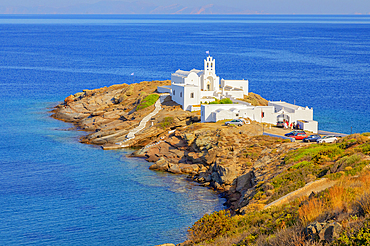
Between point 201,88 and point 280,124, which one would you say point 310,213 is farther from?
point 201,88

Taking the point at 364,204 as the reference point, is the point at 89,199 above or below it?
below

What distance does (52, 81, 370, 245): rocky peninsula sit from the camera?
2552 cm

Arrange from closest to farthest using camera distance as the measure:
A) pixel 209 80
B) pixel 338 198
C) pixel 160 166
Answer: pixel 338 198 < pixel 160 166 < pixel 209 80

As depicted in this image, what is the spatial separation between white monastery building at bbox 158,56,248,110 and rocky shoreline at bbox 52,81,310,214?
2026 millimetres

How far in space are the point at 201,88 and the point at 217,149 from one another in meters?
26.0

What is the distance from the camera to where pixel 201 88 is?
70062 millimetres

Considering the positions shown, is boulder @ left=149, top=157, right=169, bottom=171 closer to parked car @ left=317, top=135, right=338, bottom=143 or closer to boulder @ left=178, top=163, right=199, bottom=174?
boulder @ left=178, top=163, right=199, bottom=174

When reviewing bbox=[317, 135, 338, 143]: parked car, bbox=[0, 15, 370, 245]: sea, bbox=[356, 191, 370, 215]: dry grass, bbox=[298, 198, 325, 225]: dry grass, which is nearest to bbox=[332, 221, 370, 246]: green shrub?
bbox=[356, 191, 370, 215]: dry grass

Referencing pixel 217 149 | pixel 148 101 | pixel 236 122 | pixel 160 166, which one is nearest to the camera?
pixel 160 166

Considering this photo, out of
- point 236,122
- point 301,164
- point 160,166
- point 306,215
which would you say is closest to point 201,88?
point 236,122

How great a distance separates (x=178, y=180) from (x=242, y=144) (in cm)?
918

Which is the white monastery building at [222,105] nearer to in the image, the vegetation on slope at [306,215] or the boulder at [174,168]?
the boulder at [174,168]

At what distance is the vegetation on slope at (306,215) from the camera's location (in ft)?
41.3

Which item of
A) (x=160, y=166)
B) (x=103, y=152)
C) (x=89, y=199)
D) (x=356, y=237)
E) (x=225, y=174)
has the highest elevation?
(x=103, y=152)
